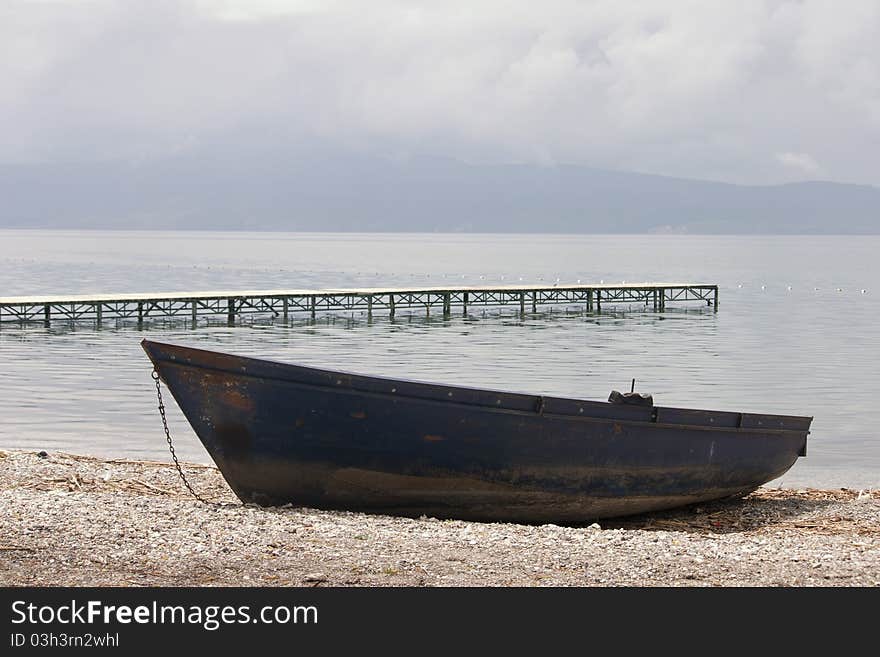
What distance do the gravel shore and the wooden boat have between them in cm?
36

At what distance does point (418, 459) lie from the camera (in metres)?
11.5

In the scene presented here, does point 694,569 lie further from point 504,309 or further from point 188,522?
point 504,309

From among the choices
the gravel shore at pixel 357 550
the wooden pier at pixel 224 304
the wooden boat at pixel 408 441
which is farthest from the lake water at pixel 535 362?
the gravel shore at pixel 357 550

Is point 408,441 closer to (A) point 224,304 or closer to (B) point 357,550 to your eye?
(B) point 357,550

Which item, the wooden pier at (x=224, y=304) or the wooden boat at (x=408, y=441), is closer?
the wooden boat at (x=408, y=441)

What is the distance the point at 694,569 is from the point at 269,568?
3264 mm

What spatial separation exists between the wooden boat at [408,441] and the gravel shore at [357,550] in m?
0.36

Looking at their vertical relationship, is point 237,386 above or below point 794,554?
above

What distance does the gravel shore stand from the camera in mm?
8711

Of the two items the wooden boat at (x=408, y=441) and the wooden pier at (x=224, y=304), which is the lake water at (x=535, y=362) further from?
the wooden boat at (x=408, y=441)

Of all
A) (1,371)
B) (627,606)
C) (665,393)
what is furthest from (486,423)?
(1,371)

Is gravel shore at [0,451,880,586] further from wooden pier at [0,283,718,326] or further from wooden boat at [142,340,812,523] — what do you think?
wooden pier at [0,283,718,326]

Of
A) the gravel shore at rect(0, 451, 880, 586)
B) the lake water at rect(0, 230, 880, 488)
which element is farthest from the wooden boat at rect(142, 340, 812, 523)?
the lake water at rect(0, 230, 880, 488)

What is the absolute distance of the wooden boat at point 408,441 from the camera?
36.8 ft
